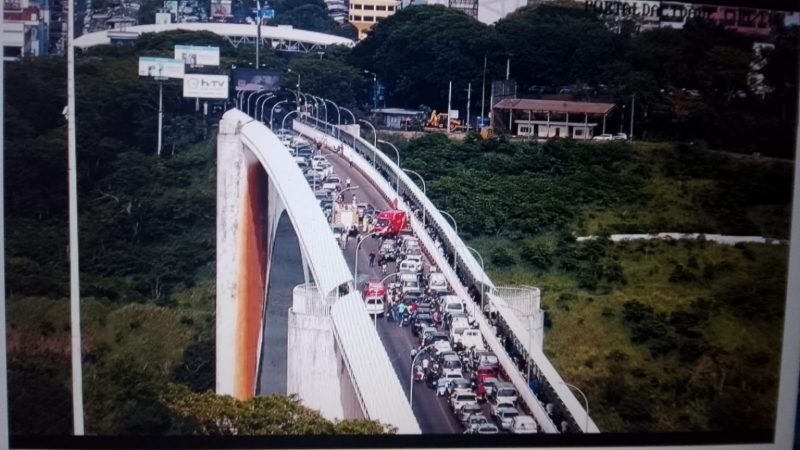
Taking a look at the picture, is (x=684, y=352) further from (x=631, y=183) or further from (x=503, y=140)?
(x=503, y=140)

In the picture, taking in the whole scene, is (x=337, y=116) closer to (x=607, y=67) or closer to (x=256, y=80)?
(x=256, y=80)

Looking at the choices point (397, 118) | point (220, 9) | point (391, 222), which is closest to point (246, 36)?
point (220, 9)

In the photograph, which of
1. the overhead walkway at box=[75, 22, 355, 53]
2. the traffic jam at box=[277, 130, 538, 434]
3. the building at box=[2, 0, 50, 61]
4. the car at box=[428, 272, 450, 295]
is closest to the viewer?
the building at box=[2, 0, 50, 61]

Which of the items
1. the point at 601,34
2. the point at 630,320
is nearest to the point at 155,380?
the point at 630,320

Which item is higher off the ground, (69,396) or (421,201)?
(421,201)

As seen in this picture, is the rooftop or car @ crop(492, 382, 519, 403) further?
the rooftop

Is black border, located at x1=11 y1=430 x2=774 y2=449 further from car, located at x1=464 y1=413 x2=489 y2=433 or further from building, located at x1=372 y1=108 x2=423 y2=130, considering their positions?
building, located at x1=372 y1=108 x2=423 y2=130

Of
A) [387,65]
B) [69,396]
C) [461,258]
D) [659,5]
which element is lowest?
[69,396]

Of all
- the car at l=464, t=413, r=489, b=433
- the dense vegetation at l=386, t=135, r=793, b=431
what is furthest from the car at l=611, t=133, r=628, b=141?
the car at l=464, t=413, r=489, b=433
